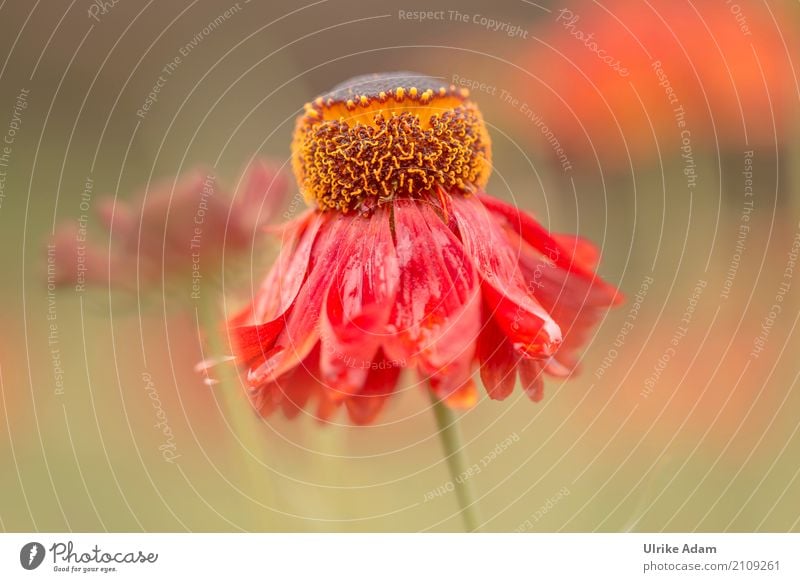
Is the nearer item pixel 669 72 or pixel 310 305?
pixel 310 305

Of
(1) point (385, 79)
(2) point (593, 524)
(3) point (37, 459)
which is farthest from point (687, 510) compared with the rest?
(3) point (37, 459)

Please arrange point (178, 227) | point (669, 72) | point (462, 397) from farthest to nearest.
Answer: point (669, 72) → point (178, 227) → point (462, 397)

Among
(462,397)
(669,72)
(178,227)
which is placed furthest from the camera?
(669,72)

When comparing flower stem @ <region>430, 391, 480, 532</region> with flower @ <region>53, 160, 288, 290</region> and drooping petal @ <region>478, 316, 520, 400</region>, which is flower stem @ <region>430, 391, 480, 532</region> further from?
flower @ <region>53, 160, 288, 290</region>

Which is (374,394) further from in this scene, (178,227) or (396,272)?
(178,227)

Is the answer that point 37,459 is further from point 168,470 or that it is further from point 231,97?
point 231,97
